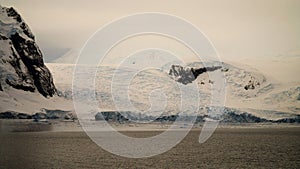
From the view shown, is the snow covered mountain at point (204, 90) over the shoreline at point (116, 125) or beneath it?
over

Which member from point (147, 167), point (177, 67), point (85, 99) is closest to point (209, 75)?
point (177, 67)

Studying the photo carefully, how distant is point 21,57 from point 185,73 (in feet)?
212

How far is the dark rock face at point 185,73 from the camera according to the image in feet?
474

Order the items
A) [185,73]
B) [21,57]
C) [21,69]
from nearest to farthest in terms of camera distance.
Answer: [185,73] → [21,69] → [21,57]

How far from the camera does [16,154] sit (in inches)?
2015

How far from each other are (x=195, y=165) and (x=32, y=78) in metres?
140

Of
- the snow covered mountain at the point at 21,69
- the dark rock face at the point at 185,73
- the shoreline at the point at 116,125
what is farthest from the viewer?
the snow covered mountain at the point at 21,69

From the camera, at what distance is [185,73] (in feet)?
495

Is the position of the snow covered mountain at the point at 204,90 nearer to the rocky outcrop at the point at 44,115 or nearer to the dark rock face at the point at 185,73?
the dark rock face at the point at 185,73

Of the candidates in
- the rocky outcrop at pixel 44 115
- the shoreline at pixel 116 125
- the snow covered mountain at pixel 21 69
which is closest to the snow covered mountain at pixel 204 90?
the shoreline at pixel 116 125

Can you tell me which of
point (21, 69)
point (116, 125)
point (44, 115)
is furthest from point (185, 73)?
point (21, 69)

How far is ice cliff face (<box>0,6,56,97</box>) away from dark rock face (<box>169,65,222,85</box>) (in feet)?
145

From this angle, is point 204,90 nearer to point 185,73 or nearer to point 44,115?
point 185,73

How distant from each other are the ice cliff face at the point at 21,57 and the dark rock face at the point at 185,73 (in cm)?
4412
